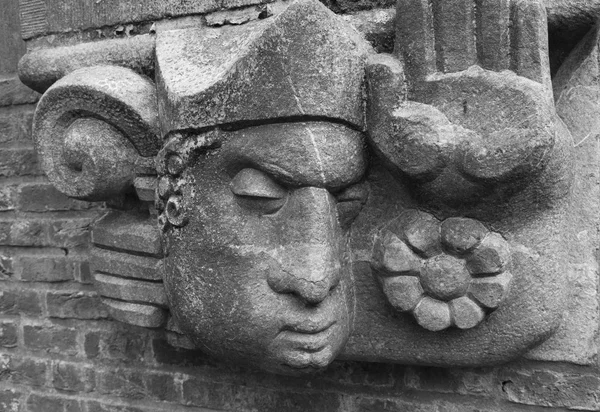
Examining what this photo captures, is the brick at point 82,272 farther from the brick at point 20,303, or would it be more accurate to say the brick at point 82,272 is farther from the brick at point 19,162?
the brick at point 19,162

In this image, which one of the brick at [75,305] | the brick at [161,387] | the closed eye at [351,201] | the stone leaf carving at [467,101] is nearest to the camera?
the stone leaf carving at [467,101]

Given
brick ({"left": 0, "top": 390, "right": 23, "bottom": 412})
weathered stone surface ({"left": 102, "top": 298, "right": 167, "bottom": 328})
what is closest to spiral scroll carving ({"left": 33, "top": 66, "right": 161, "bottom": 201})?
weathered stone surface ({"left": 102, "top": 298, "right": 167, "bottom": 328})

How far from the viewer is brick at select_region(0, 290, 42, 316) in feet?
7.20

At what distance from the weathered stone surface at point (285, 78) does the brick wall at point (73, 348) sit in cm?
79

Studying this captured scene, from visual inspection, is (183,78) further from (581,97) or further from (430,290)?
(581,97)

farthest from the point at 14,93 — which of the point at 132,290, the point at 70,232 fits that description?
the point at 132,290

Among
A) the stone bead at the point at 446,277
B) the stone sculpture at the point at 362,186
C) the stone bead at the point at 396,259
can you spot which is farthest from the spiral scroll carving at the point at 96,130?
the stone bead at the point at 446,277

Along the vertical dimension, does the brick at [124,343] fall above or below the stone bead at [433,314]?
below

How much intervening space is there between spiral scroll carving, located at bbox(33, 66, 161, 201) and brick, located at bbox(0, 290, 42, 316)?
0.73 m

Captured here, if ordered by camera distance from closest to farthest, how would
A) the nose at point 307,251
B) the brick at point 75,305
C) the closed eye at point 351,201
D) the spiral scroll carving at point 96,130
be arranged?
the nose at point 307,251
the closed eye at point 351,201
the spiral scroll carving at point 96,130
the brick at point 75,305

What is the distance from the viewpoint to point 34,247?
7.22ft

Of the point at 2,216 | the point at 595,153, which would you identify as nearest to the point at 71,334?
the point at 2,216

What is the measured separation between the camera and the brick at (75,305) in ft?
6.91

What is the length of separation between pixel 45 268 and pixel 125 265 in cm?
63
